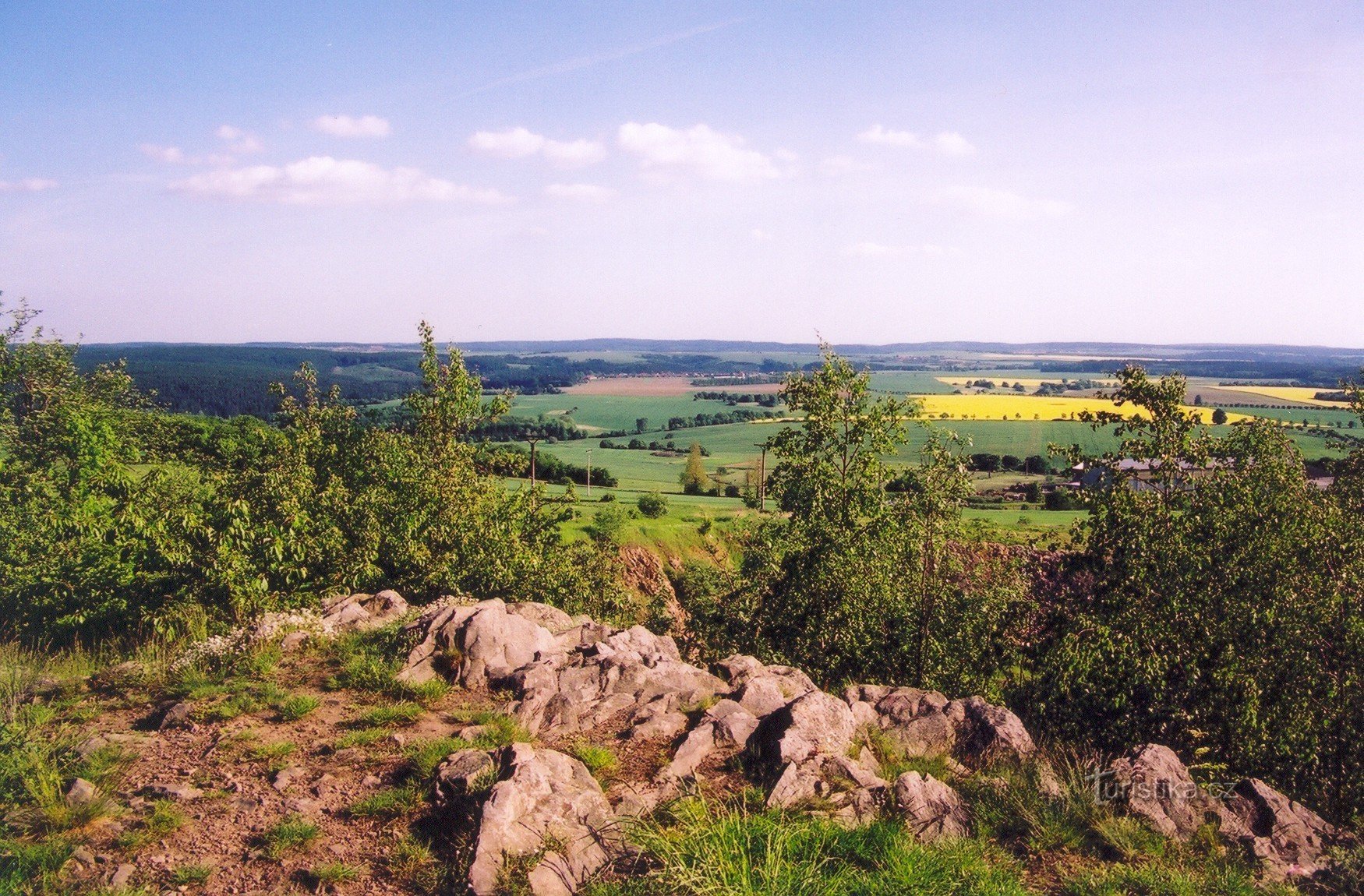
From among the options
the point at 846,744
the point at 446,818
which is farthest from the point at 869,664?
the point at 446,818

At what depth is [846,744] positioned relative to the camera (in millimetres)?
8992

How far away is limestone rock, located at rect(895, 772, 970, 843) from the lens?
23.5 ft

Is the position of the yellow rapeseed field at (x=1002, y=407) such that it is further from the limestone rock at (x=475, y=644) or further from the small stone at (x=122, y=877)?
the small stone at (x=122, y=877)

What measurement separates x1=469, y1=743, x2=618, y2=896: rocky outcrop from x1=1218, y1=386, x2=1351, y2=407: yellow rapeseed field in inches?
5470

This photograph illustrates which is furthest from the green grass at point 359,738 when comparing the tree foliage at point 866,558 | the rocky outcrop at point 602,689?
the tree foliage at point 866,558

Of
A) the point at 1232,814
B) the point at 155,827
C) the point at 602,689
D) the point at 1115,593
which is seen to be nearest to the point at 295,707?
the point at 155,827

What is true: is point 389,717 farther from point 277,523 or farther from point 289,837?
point 277,523

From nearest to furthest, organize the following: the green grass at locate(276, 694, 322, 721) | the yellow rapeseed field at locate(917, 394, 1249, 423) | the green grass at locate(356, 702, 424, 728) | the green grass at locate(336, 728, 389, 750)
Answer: the green grass at locate(336, 728, 389, 750)
the green grass at locate(356, 702, 424, 728)
the green grass at locate(276, 694, 322, 721)
the yellow rapeseed field at locate(917, 394, 1249, 423)

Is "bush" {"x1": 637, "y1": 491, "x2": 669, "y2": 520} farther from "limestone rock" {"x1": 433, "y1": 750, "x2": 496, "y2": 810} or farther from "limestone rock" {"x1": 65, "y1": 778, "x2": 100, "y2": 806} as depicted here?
"limestone rock" {"x1": 65, "y1": 778, "x2": 100, "y2": 806}

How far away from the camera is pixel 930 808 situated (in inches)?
291

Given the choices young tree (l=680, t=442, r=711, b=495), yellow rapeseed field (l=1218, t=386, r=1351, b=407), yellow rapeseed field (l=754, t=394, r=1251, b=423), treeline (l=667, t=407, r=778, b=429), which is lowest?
young tree (l=680, t=442, r=711, b=495)

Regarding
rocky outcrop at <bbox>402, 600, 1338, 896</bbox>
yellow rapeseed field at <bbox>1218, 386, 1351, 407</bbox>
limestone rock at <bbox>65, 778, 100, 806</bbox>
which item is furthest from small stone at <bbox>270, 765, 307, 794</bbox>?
yellow rapeseed field at <bbox>1218, 386, 1351, 407</bbox>

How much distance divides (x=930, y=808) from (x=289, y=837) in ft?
19.3

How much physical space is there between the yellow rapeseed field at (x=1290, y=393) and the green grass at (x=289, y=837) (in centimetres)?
14061
